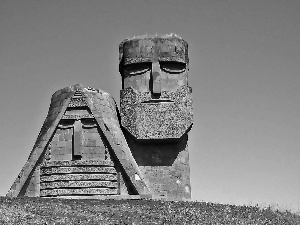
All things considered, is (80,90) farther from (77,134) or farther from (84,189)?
(84,189)

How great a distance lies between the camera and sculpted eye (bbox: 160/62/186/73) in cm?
2603

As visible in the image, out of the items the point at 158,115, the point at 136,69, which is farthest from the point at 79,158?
the point at 136,69

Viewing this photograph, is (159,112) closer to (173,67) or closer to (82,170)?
(173,67)

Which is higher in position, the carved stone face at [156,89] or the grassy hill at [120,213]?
the carved stone face at [156,89]

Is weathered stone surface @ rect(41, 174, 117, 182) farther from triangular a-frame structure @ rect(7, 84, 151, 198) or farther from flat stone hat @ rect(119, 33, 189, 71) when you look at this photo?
flat stone hat @ rect(119, 33, 189, 71)

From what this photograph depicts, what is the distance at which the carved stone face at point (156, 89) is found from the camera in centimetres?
2528

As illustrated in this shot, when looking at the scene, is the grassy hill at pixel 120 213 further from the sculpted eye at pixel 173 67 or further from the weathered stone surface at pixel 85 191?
the sculpted eye at pixel 173 67

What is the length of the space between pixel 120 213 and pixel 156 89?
8.76 metres

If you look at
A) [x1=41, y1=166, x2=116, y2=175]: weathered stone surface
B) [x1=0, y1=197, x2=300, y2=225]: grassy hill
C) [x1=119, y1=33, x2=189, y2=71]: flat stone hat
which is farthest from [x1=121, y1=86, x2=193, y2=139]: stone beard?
[x1=0, y1=197, x2=300, y2=225]: grassy hill

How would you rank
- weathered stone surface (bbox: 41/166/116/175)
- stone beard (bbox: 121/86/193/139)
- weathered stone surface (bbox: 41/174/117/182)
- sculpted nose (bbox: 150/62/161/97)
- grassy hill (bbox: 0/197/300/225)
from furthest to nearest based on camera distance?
sculpted nose (bbox: 150/62/161/97)
stone beard (bbox: 121/86/193/139)
weathered stone surface (bbox: 41/166/116/175)
weathered stone surface (bbox: 41/174/117/182)
grassy hill (bbox: 0/197/300/225)

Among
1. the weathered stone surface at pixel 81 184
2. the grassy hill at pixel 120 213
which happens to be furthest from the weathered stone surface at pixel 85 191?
the grassy hill at pixel 120 213

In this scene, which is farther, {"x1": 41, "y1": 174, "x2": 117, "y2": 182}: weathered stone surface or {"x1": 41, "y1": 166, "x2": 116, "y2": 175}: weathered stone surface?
{"x1": 41, "y1": 166, "x2": 116, "y2": 175}: weathered stone surface

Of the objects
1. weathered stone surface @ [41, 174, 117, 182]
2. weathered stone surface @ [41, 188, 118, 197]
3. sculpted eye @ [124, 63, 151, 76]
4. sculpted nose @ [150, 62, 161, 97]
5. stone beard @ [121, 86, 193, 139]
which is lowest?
weathered stone surface @ [41, 188, 118, 197]

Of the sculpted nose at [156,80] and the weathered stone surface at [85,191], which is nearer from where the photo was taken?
the weathered stone surface at [85,191]
